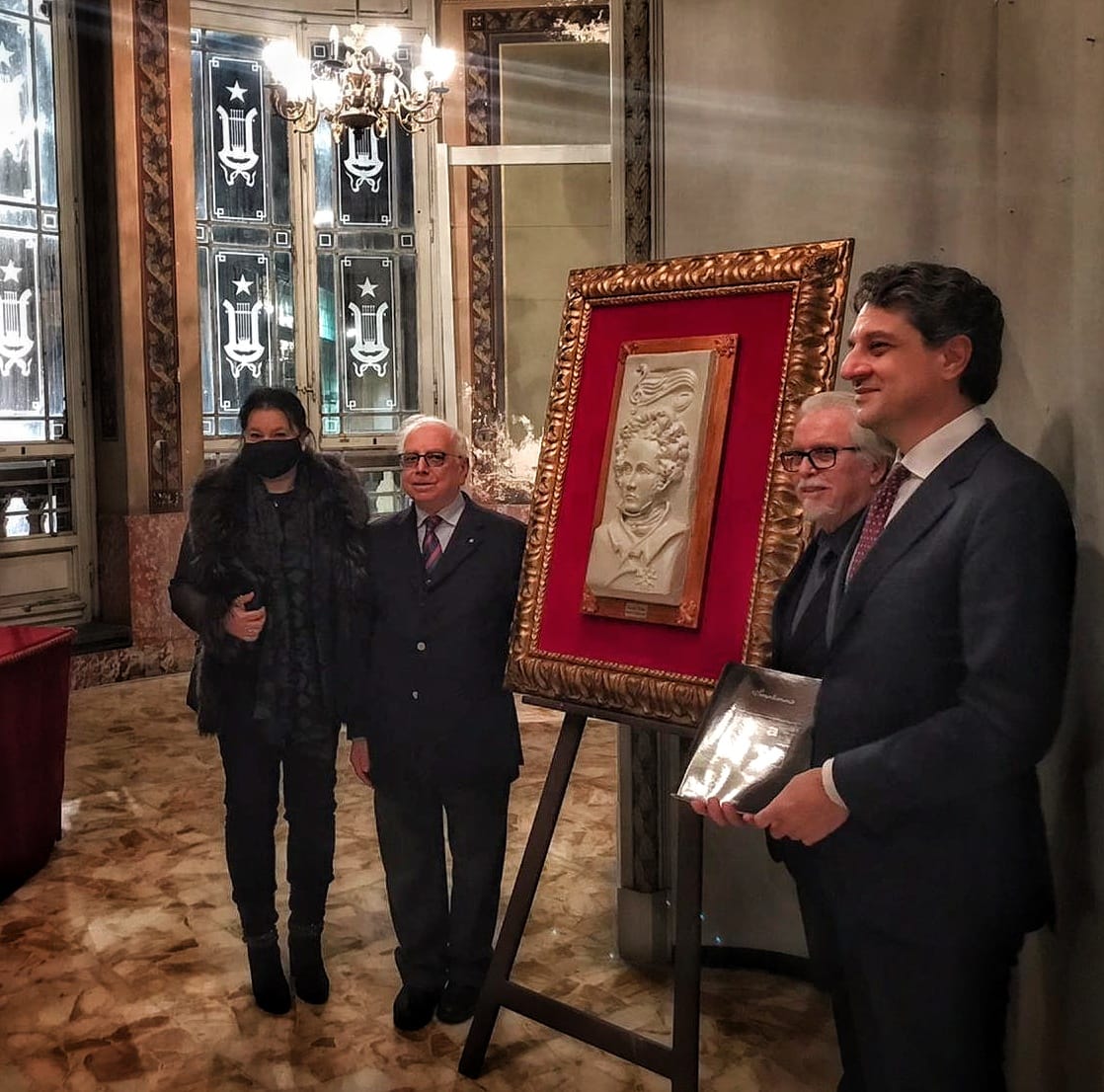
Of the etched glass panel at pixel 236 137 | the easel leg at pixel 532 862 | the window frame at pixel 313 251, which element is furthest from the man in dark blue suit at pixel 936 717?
the etched glass panel at pixel 236 137

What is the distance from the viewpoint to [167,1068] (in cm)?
257

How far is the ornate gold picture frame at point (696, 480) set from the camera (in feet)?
6.61

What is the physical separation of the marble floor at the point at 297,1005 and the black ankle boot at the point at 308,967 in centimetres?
4

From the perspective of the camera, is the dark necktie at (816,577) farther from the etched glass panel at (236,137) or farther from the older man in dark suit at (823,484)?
the etched glass panel at (236,137)

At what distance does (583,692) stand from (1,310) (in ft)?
17.7

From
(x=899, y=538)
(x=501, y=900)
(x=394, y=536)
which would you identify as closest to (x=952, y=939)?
(x=899, y=538)

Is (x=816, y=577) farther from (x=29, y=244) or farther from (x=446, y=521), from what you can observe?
(x=29, y=244)

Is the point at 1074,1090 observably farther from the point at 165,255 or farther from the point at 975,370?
the point at 165,255

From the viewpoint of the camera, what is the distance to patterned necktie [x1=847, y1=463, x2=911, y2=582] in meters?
1.67

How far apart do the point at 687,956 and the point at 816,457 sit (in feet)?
3.02

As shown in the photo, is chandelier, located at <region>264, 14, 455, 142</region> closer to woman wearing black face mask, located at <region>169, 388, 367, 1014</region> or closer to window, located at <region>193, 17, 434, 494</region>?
window, located at <region>193, 17, 434, 494</region>

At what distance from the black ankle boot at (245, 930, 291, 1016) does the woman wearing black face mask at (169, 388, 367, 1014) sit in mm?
159

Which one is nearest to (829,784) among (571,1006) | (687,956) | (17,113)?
(687,956)

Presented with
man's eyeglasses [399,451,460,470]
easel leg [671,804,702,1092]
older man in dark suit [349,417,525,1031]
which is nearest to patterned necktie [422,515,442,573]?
older man in dark suit [349,417,525,1031]
